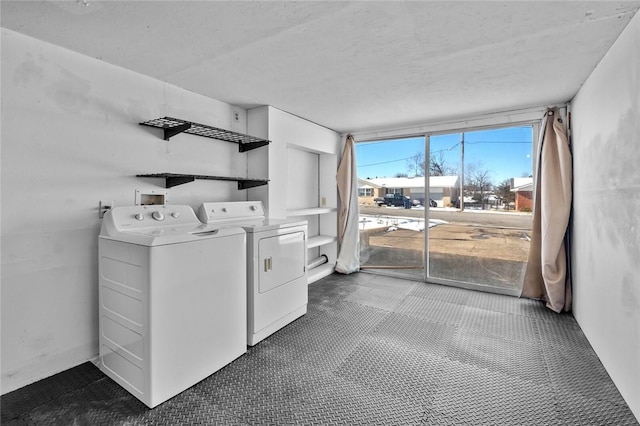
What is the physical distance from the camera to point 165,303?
1752mm

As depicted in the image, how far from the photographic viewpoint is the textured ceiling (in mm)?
1582

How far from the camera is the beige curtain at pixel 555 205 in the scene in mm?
2893

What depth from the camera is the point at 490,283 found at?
12.5 ft

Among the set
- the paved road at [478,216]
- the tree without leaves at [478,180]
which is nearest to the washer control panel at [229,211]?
the paved road at [478,216]

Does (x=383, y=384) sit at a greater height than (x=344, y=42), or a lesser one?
lesser

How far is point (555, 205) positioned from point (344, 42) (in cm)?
262

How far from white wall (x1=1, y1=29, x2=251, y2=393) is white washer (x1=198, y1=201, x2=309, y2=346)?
0.80 meters

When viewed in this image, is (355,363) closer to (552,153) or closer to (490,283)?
(490,283)

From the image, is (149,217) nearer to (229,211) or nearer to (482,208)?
(229,211)

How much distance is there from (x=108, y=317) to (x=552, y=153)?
4.10 m

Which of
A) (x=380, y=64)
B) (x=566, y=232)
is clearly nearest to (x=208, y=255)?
(x=380, y=64)

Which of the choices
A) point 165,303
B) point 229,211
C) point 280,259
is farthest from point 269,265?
point 165,303

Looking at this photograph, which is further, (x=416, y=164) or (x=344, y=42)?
(x=416, y=164)

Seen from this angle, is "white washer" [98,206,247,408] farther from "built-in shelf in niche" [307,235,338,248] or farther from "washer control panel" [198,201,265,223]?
"built-in shelf in niche" [307,235,338,248]
